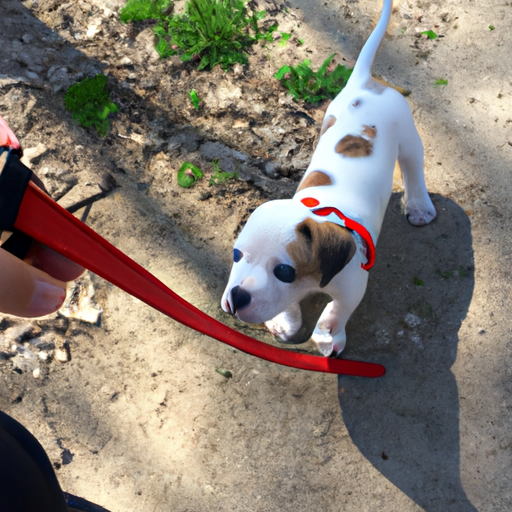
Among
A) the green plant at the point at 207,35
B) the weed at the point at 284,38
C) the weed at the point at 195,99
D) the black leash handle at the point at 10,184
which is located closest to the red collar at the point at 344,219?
the black leash handle at the point at 10,184

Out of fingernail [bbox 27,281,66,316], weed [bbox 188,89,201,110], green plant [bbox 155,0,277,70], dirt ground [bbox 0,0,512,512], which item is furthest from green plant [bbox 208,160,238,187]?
fingernail [bbox 27,281,66,316]

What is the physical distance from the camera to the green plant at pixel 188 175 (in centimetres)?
271

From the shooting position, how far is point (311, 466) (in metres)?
2.12

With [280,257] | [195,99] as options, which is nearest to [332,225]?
[280,257]

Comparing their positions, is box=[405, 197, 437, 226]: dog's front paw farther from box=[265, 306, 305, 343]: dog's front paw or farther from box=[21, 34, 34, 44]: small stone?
box=[21, 34, 34, 44]: small stone

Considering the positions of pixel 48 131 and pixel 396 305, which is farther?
pixel 48 131

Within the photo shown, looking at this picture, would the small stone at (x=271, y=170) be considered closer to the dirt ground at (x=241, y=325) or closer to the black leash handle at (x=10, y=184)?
the dirt ground at (x=241, y=325)

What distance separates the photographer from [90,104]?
2832mm

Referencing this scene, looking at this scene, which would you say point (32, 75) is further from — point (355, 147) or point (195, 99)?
point (355, 147)

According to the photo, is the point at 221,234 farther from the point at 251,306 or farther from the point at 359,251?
the point at 251,306

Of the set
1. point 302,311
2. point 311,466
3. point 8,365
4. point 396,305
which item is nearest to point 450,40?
→ point 396,305

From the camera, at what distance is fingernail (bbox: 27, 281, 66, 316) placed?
43.2 inches

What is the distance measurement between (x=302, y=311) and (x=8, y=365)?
1.54 metres

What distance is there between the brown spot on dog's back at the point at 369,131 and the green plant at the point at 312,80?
1149mm
